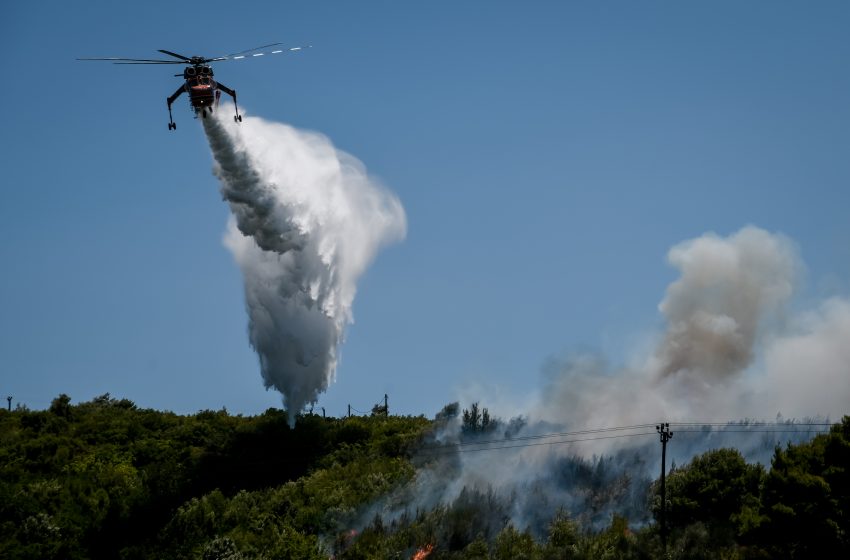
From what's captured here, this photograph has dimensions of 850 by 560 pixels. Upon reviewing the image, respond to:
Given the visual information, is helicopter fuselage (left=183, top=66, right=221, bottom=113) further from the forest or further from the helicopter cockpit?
the forest

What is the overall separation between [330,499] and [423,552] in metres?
13.7

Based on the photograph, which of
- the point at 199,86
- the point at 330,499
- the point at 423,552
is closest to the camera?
the point at 199,86

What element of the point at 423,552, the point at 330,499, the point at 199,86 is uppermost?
the point at 199,86

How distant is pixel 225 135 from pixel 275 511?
30.5 metres

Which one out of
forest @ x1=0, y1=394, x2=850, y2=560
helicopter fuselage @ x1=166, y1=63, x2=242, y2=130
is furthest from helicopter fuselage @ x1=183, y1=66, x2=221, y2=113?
forest @ x1=0, y1=394, x2=850, y2=560

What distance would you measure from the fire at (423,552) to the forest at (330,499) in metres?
0.19

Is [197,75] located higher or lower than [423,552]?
higher

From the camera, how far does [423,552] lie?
277ft

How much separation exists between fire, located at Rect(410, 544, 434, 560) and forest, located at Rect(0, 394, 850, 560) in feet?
0.64

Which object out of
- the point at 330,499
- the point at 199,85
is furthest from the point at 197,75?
the point at 330,499

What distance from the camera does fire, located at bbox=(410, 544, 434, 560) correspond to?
83812 mm

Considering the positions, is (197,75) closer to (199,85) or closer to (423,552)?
(199,85)

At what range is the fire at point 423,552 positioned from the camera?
83.8m

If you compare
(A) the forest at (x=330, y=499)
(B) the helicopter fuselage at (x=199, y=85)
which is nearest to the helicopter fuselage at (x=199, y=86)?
(B) the helicopter fuselage at (x=199, y=85)
